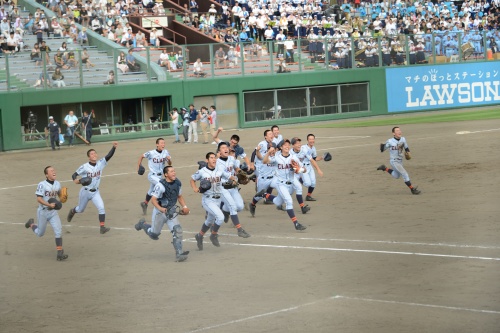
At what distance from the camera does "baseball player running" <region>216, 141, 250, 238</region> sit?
53.4ft

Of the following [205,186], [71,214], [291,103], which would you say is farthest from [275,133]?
[291,103]

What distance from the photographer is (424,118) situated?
44531 millimetres

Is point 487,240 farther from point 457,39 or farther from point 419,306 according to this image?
point 457,39

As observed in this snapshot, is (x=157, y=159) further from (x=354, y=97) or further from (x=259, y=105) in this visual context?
(x=354, y=97)

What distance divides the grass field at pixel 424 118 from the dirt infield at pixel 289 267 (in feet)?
57.7

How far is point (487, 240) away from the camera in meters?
15.2

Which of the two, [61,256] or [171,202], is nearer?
[171,202]

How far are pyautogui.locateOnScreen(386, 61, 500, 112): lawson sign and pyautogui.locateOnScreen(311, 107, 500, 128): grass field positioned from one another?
4.40 ft

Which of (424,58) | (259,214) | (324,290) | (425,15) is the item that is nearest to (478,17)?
(425,15)

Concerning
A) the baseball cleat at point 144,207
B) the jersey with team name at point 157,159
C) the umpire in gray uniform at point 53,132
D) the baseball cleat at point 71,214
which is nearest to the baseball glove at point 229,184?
the jersey with team name at point 157,159

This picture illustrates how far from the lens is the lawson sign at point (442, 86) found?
48.8m

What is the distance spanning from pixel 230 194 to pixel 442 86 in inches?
1358

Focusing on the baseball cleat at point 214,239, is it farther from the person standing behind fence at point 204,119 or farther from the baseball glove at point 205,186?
the person standing behind fence at point 204,119

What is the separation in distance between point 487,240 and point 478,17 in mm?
41823
